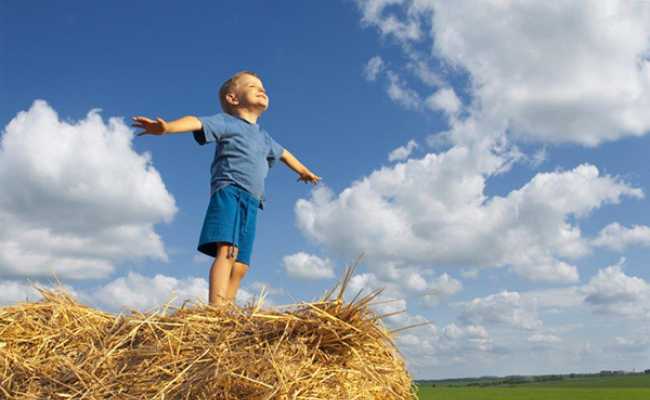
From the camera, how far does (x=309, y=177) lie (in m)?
6.02

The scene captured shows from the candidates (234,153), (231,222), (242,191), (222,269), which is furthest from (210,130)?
(222,269)

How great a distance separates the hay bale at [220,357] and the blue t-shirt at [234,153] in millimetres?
1645

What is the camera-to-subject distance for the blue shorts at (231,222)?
457 centimetres

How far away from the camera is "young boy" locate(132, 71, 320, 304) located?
14.8 feet

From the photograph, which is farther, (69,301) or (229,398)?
(69,301)

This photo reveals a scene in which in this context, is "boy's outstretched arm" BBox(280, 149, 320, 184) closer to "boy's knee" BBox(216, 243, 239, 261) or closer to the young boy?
the young boy

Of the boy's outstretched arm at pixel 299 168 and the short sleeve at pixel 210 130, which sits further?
the boy's outstretched arm at pixel 299 168

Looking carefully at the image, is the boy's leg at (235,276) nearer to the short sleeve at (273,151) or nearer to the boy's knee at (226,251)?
the boy's knee at (226,251)

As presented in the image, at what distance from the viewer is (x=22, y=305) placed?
404 centimetres

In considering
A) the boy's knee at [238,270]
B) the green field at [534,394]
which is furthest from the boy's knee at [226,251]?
the green field at [534,394]

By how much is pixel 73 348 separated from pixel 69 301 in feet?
2.72

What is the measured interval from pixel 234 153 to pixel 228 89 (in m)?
0.78

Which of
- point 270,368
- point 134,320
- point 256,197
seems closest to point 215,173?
point 256,197

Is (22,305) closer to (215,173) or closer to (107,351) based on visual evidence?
(107,351)
